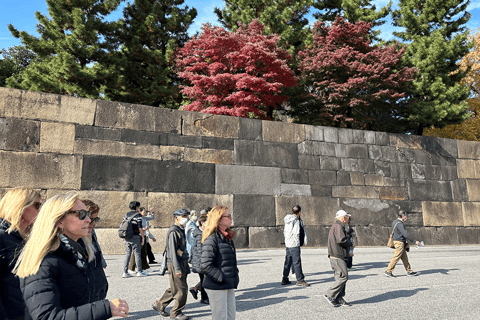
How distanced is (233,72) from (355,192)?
8.43 metres

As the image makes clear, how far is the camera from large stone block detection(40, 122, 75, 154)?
39.6ft

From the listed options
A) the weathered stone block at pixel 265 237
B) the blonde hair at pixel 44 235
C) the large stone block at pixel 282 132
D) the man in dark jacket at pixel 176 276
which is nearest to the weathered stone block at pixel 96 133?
the large stone block at pixel 282 132

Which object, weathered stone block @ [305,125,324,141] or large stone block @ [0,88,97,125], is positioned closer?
large stone block @ [0,88,97,125]

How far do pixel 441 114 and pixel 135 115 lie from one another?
58.7ft

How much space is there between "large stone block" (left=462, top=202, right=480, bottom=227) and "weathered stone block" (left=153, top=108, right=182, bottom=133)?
15198 millimetres

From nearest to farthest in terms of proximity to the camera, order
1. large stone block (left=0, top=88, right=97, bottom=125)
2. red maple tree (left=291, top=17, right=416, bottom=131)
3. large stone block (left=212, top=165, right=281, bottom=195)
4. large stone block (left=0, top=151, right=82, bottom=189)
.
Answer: large stone block (left=0, top=151, right=82, bottom=189) < large stone block (left=0, top=88, right=97, bottom=125) < large stone block (left=212, top=165, right=281, bottom=195) < red maple tree (left=291, top=17, right=416, bottom=131)

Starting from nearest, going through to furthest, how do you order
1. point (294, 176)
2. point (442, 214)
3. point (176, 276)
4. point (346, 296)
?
point (176, 276) → point (346, 296) → point (294, 176) → point (442, 214)

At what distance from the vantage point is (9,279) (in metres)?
2.80

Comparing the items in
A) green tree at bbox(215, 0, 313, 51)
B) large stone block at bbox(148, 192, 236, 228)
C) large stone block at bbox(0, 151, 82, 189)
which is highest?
green tree at bbox(215, 0, 313, 51)

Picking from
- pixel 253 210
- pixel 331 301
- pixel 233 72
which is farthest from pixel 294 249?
pixel 233 72

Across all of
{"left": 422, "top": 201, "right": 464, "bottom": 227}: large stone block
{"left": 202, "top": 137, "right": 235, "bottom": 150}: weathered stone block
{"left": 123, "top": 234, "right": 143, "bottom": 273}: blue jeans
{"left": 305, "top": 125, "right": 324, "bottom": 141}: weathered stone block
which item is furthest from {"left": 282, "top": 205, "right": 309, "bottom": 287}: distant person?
{"left": 422, "top": 201, "right": 464, "bottom": 227}: large stone block

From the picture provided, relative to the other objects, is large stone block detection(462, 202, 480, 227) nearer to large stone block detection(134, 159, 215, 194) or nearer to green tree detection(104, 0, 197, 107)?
large stone block detection(134, 159, 215, 194)

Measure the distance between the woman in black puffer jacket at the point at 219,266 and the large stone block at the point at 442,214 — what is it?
16193 millimetres

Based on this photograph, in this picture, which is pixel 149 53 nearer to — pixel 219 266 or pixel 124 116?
pixel 124 116
